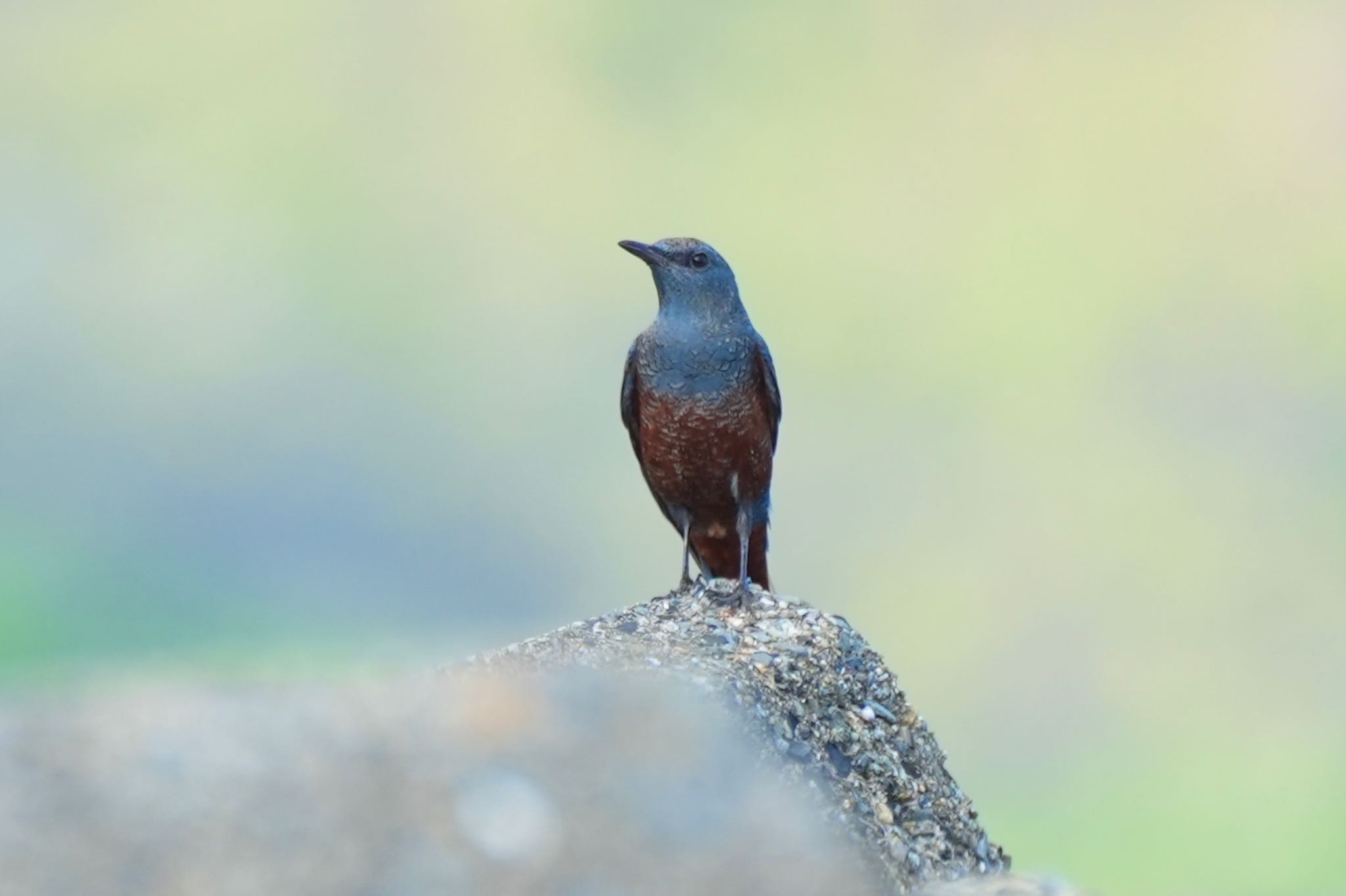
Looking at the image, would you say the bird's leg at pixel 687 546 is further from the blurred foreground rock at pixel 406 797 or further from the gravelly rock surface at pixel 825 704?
the blurred foreground rock at pixel 406 797

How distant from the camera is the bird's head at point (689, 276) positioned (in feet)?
39.0

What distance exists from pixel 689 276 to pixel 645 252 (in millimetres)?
353

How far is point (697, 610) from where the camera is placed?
9945 millimetres

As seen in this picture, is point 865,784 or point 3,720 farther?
point 865,784

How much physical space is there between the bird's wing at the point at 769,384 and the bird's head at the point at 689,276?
0.35m

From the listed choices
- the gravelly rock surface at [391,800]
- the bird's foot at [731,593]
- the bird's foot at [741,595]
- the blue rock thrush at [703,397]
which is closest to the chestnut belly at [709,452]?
the blue rock thrush at [703,397]


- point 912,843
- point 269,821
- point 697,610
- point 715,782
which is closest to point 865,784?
point 912,843

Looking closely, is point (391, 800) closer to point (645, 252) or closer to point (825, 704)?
point (825, 704)

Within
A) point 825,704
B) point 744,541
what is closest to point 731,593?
point 744,541

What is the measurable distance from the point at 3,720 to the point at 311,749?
792 millimetres

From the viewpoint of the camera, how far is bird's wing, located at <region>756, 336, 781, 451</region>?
1213 centimetres

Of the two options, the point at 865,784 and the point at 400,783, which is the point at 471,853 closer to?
the point at 400,783

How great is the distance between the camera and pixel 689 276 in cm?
1192

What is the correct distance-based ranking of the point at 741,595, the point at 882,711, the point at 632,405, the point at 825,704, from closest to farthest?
the point at 825,704
the point at 882,711
the point at 741,595
the point at 632,405
